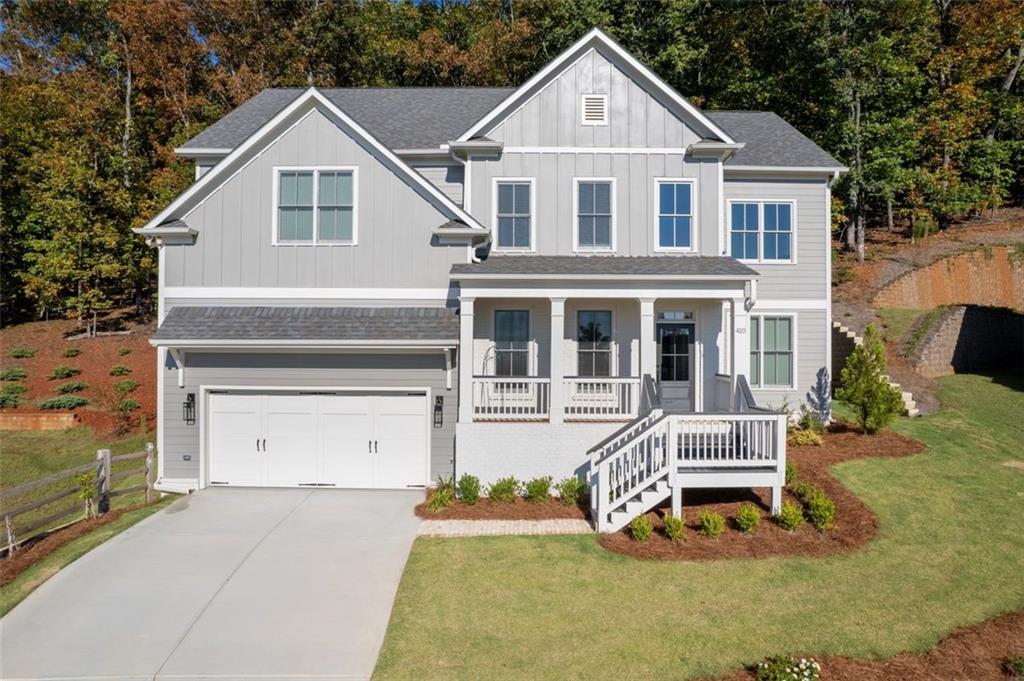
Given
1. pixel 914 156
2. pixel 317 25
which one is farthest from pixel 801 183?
pixel 317 25

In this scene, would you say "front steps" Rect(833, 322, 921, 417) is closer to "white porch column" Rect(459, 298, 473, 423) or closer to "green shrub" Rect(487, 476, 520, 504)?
"green shrub" Rect(487, 476, 520, 504)

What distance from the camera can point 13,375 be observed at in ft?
75.2

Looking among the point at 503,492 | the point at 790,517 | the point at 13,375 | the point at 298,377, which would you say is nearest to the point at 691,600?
the point at 790,517

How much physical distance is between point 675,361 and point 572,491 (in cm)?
493

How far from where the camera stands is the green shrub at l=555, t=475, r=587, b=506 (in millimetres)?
11672

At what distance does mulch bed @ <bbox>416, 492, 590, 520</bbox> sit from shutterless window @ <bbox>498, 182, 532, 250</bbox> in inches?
238

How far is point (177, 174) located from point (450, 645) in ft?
94.5

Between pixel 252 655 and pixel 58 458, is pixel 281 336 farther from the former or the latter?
pixel 58 458

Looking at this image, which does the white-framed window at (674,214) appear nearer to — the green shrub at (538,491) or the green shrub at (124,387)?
the green shrub at (538,491)

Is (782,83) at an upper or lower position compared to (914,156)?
upper

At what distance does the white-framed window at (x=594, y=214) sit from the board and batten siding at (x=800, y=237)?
12.0ft

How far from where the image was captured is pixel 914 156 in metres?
31.8

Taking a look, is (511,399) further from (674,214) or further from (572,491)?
(674,214)

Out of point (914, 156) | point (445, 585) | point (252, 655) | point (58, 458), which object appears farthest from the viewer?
point (914, 156)
